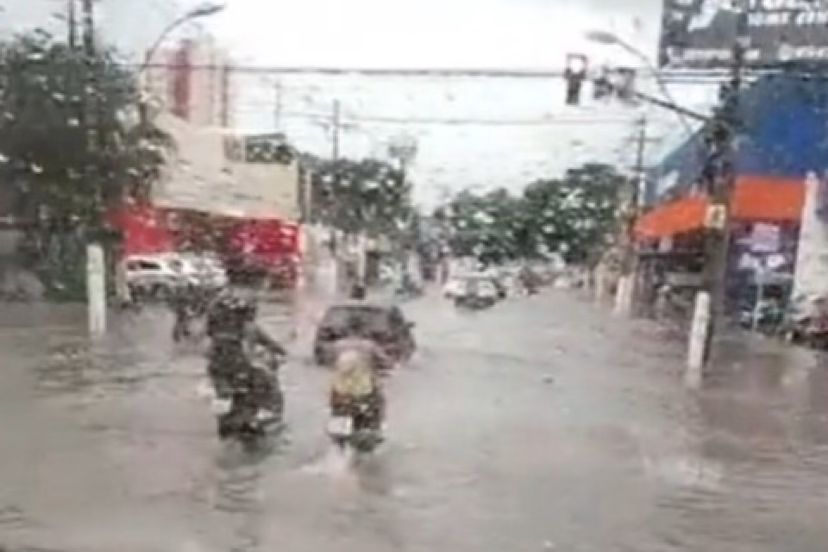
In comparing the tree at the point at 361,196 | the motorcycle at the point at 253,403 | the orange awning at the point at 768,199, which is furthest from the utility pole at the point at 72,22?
the orange awning at the point at 768,199

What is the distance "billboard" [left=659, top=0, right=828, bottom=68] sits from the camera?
17.5ft

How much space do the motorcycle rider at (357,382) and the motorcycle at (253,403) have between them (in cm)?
22

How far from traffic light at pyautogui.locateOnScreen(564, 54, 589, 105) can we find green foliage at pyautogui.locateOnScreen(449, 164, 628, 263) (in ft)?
0.91

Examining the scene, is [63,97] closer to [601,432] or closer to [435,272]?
[435,272]

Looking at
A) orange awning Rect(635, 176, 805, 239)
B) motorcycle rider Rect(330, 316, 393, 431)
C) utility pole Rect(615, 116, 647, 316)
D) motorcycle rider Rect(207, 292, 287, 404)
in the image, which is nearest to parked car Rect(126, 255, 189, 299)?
motorcycle rider Rect(207, 292, 287, 404)

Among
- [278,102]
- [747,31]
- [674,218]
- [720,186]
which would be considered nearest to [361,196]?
[278,102]

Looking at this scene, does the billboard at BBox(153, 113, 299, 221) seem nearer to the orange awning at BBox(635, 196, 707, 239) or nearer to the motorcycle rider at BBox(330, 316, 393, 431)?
the motorcycle rider at BBox(330, 316, 393, 431)

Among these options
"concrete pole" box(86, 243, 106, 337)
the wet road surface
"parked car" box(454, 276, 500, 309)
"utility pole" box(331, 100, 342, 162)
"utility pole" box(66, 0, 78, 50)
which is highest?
"utility pole" box(66, 0, 78, 50)

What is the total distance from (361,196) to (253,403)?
2.49ft

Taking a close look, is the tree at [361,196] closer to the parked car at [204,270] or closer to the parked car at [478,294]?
the parked car at [478,294]

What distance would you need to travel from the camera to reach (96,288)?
7.57 meters

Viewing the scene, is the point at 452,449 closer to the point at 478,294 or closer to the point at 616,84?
the point at 478,294

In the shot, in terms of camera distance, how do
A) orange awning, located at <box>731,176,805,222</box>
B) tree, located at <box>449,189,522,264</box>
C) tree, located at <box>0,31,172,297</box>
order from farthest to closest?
tree, located at <box>0,31,172,297</box> < orange awning, located at <box>731,176,805,222</box> < tree, located at <box>449,189,522,264</box>

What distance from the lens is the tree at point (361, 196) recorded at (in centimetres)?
605
